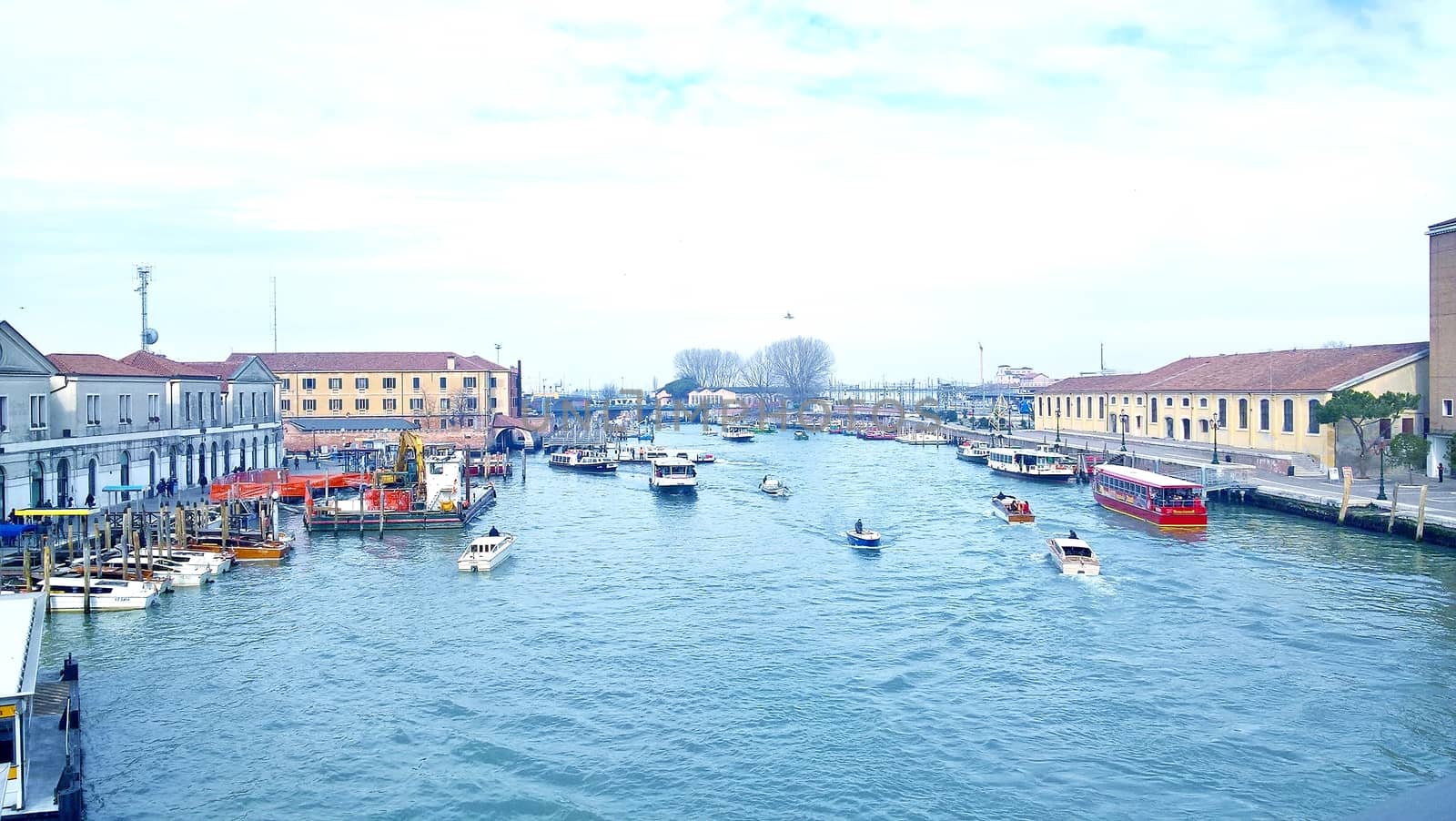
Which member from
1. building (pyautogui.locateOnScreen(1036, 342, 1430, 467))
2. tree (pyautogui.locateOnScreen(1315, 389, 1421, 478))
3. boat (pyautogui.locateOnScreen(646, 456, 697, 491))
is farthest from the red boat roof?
boat (pyautogui.locateOnScreen(646, 456, 697, 491))

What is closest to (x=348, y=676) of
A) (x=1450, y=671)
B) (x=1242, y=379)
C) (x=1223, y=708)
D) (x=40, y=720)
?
(x=40, y=720)

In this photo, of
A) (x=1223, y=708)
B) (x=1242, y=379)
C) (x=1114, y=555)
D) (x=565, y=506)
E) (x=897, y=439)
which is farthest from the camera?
(x=897, y=439)

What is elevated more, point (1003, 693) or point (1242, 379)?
point (1242, 379)

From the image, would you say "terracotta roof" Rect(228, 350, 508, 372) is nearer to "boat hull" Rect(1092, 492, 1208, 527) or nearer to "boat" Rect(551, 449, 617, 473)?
"boat" Rect(551, 449, 617, 473)

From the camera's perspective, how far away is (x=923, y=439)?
8744cm

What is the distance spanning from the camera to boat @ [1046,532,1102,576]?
2447cm

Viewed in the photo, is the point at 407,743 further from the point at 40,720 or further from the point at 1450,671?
the point at 1450,671

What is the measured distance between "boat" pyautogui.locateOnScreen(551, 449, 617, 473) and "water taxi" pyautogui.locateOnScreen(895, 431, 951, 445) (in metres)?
35.9

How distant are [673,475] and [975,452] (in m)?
26.5

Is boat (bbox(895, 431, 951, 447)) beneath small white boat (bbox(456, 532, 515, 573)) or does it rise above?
above

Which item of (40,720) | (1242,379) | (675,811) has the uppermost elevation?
(1242,379)

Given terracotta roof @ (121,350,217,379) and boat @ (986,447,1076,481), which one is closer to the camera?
terracotta roof @ (121,350,217,379)

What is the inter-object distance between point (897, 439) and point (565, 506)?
56.6 m

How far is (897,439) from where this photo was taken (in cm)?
9294
